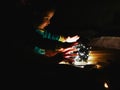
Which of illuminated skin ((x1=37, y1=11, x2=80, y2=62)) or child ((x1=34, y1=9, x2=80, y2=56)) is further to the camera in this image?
child ((x1=34, y1=9, x2=80, y2=56))

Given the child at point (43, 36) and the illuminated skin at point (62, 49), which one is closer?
the illuminated skin at point (62, 49)

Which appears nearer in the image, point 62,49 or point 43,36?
point 62,49

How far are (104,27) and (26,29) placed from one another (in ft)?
16.6

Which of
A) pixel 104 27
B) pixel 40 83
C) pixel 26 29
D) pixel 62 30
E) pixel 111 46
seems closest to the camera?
pixel 40 83

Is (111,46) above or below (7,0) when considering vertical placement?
above

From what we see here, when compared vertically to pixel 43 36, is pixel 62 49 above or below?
below

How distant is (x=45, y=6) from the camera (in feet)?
11.4

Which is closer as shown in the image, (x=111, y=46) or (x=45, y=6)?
(x=45, y=6)

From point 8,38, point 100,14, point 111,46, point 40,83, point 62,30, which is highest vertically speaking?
point 100,14

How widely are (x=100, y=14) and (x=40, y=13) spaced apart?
4.96 m

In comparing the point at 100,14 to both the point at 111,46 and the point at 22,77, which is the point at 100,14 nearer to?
the point at 111,46

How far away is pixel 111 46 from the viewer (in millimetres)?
6273

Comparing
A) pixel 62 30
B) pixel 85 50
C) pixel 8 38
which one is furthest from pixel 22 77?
pixel 62 30

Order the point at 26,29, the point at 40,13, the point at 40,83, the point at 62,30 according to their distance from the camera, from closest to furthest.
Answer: the point at 40,83, the point at 26,29, the point at 40,13, the point at 62,30
